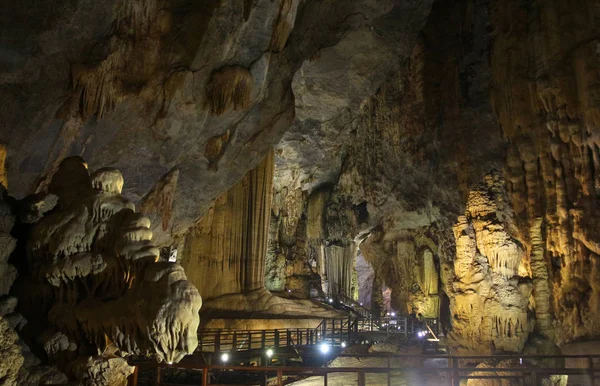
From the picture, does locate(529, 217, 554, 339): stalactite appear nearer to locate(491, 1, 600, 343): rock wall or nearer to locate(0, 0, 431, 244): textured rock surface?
locate(491, 1, 600, 343): rock wall

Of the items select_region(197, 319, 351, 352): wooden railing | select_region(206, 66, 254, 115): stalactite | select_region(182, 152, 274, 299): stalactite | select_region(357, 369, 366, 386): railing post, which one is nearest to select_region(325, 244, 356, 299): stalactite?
select_region(182, 152, 274, 299): stalactite

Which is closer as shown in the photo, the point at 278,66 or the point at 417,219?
the point at 278,66

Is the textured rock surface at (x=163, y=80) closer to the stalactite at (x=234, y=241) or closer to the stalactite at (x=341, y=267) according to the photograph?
the stalactite at (x=234, y=241)

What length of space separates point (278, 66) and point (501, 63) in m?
5.26

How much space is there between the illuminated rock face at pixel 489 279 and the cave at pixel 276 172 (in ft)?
0.15

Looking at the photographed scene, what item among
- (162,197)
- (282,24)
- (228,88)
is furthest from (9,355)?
(162,197)

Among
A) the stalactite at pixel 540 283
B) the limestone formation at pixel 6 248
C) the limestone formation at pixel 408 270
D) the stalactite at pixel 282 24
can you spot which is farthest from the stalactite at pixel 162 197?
the limestone formation at pixel 408 270

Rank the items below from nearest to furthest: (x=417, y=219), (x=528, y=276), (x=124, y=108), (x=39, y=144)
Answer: (x=39, y=144) < (x=124, y=108) < (x=528, y=276) < (x=417, y=219)

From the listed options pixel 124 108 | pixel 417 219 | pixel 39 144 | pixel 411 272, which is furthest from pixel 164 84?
pixel 411 272

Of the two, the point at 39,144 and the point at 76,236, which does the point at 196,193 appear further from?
the point at 76,236

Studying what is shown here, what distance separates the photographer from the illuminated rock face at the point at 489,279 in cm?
1148

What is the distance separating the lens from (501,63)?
39.2ft

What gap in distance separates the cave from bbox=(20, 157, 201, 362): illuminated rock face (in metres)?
0.02

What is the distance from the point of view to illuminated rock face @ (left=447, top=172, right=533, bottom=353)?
11.5m
